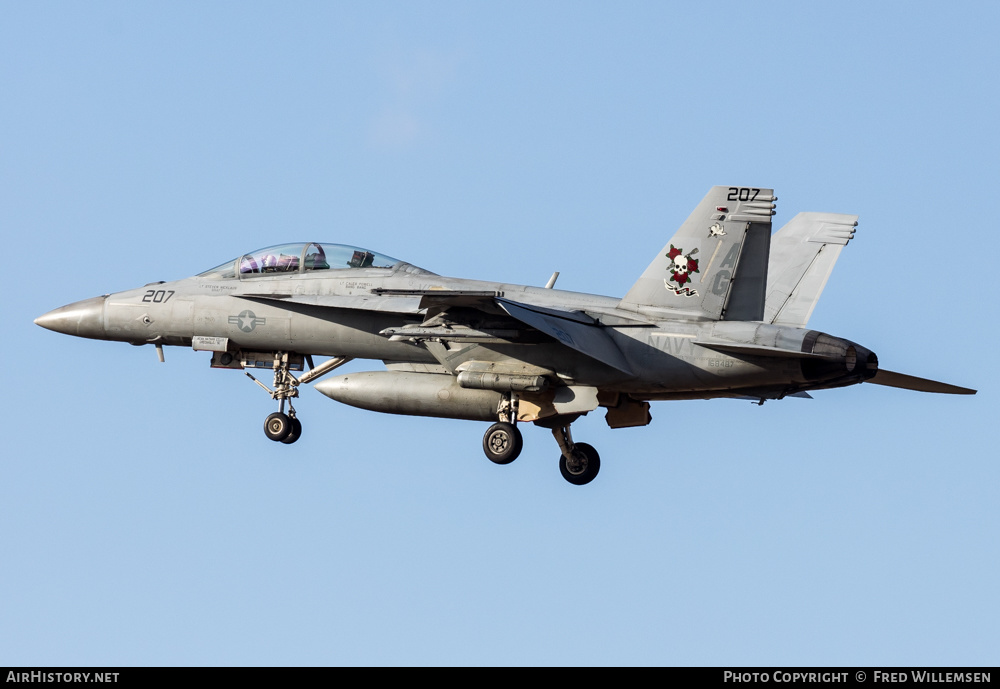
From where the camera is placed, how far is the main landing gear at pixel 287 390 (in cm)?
2370

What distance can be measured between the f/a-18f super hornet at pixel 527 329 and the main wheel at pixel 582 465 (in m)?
0.02

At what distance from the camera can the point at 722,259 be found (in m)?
21.2

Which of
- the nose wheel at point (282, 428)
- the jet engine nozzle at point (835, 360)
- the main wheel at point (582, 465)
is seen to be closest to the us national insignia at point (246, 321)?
the nose wheel at point (282, 428)

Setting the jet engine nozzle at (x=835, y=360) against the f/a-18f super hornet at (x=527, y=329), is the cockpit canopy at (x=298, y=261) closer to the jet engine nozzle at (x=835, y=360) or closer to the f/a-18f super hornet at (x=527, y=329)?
the f/a-18f super hornet at (x=527, y=329)

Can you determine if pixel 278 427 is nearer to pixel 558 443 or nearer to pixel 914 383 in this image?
pixel 558 443

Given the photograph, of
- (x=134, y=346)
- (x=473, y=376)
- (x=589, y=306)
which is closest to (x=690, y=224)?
(x=589, y=306)

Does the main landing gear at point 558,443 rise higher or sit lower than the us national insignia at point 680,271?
lower

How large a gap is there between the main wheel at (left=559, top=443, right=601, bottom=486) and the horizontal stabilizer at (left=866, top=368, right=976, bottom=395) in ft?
15.1

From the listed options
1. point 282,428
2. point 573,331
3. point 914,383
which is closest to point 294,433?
point 282,428

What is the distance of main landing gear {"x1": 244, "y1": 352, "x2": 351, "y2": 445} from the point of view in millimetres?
23703

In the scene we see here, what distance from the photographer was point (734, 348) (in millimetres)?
20484
